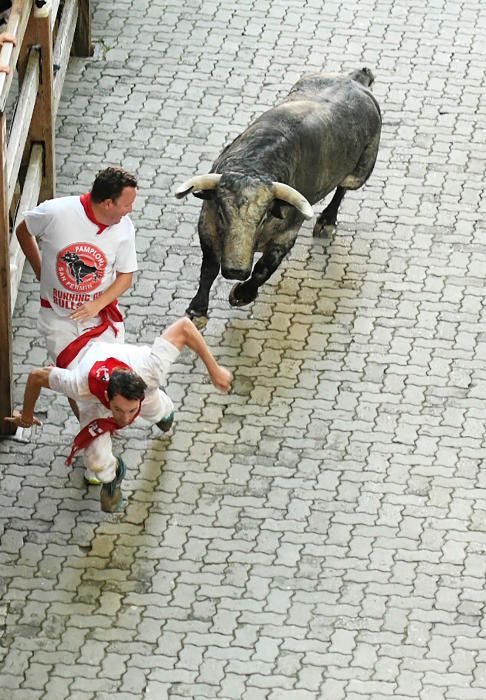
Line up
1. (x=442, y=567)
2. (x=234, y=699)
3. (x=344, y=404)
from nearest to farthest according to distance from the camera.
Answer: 1. (x=234, y=699)
2. (x=442, y=567)
3. (x=344, y=404)

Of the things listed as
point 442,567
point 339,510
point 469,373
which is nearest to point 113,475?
point 339,510

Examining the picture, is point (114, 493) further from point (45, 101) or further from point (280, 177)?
point (45, 101)

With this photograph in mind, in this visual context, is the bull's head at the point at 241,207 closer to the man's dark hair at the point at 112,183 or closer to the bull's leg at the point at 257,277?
the bull's leg at the point at 257,277

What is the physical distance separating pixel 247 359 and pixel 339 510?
147 centimetres

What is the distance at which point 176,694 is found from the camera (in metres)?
7.40

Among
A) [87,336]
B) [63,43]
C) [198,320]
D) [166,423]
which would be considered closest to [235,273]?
[198,320]

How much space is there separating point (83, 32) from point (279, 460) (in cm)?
504

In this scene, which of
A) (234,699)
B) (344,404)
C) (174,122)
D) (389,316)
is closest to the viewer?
(234,699)

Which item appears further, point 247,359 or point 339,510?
point 247,359

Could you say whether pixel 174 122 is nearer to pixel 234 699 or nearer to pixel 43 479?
pixel 43 479

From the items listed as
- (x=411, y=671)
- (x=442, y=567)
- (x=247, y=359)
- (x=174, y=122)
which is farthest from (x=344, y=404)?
(x=174, y=122)

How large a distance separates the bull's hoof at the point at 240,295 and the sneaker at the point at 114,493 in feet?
5.71

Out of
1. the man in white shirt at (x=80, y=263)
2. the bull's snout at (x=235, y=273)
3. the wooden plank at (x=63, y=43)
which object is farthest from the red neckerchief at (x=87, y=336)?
the wooden plank at (x=63, y=43)

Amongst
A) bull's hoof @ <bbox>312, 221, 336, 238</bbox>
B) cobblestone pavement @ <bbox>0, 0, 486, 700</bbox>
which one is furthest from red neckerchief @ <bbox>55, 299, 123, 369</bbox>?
bull's hoof @ <bbox>312, 221, 336, 238</bbox>
